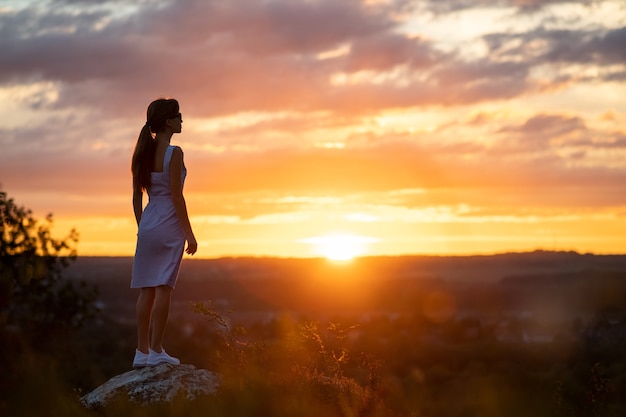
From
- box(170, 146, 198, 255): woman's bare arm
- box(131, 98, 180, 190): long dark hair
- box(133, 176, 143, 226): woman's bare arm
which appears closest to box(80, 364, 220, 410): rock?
box(170, 146, 198, 255): woman's bare arm

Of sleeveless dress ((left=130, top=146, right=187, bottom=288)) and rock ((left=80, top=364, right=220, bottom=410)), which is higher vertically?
sleeveless dress ((left=130, top=146, right=187, bottom=288))

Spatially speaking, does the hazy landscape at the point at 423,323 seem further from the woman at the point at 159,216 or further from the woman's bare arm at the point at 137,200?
the woman's bare arm at the point at 137,200

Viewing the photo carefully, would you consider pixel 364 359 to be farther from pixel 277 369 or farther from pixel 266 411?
pixel 266 411

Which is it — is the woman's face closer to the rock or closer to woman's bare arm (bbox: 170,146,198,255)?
woman's bare arm (bbox: 170,146,198,255)

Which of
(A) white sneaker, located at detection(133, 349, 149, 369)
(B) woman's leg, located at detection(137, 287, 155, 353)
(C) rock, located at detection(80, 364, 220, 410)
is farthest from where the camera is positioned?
(A) white sneaker, located at detection(133, 349, 149, 369)

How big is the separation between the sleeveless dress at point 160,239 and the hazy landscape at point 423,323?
59cm

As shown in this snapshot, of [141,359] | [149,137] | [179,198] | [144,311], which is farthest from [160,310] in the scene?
[149,137]

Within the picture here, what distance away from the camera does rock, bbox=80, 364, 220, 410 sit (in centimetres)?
881

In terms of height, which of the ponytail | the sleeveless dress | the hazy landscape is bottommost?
the hazy landscape

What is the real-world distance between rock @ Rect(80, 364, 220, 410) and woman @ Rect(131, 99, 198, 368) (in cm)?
32

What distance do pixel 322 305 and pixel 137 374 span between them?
4160 inches

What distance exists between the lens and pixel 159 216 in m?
9.10

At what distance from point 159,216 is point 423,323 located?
2746 inches

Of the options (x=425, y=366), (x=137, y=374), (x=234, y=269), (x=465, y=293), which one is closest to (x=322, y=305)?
(x=465, y=293)
